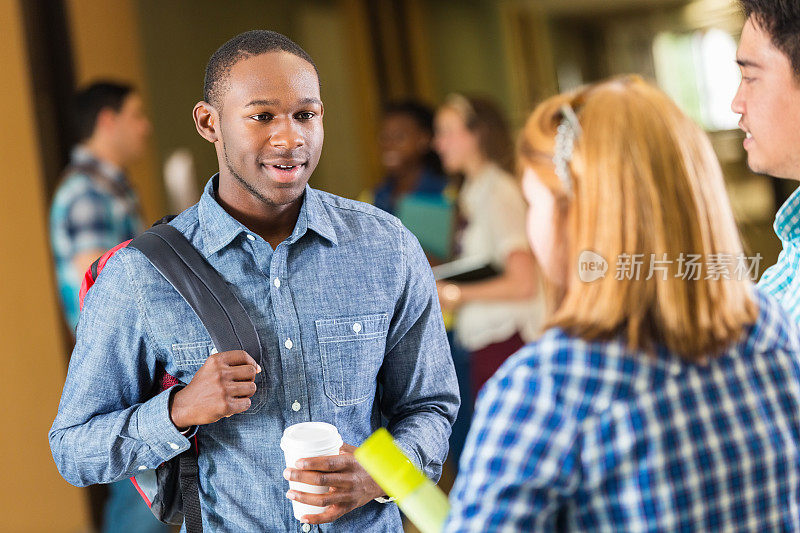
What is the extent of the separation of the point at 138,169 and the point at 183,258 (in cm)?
291

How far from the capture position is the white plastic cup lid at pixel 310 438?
111cm

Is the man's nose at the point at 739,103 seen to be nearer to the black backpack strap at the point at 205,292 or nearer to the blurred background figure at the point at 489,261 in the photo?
the black backpack strap at the point at 205,292

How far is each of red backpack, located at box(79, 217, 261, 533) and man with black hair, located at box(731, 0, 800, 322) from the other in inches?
30.5

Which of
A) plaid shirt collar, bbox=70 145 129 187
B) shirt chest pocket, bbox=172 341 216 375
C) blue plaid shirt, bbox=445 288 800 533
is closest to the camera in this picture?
blue plaid shirt, bbox=445 288 800 533

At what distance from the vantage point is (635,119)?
0.87m

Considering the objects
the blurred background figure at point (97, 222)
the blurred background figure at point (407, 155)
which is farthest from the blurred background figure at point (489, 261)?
the blurred background figure at point (97, 222)

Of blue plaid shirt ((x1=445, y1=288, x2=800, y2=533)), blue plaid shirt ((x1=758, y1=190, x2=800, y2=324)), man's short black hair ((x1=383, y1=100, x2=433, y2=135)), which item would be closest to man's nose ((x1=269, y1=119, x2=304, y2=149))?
blue plaid shirt ((x1=445, y1=288, x2=800, y2=533))

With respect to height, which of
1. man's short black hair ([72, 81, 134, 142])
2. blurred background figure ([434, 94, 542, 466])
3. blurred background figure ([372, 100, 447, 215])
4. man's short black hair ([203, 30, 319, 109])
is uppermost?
man's short black hair ([72, 81, 134, 142])

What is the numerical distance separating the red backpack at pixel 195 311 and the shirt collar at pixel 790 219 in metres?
0.84

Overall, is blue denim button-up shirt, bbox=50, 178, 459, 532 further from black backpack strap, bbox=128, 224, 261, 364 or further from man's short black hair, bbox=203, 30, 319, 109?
man's short black hair, bbox=203, 30, 319, 109

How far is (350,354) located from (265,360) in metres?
0.12

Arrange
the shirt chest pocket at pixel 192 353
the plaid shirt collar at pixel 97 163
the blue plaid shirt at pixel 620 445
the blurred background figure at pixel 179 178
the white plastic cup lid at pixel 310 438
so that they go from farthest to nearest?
the blurred background figure at pixel 179 178, the plaid shirt collar at pixel 97 163, the shirt chest pocket at pixel 192 353, the white plastic cup lid at pixel 310 438, the blue plaid shirt at pixel 620 445

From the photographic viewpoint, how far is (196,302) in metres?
1.20

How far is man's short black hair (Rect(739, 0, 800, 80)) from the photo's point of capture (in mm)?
1196
